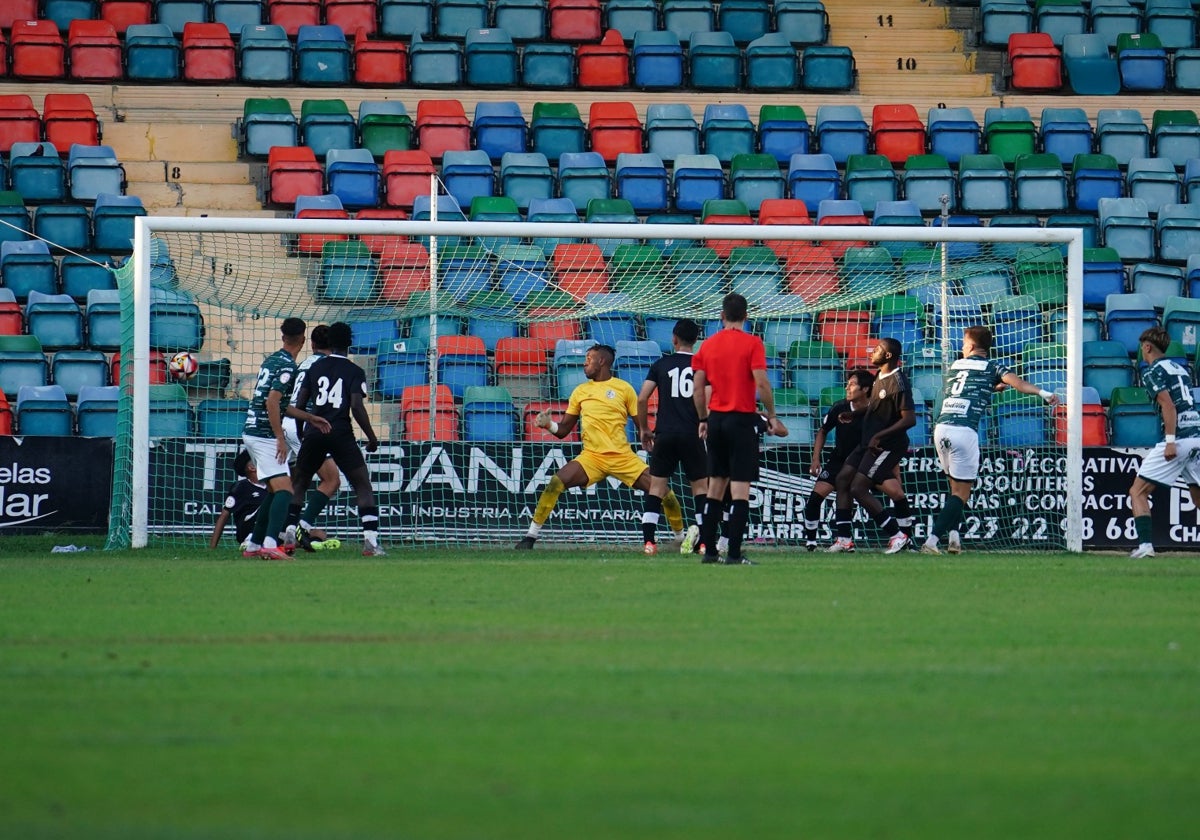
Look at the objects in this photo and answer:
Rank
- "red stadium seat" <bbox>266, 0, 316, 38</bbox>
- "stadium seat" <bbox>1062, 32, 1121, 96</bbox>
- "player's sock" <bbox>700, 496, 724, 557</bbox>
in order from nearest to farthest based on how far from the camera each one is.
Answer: "player's sock" <bbox>700, 496, 724, 557</bbox> < "red stadium seat" <bbox>266, 0, 316, 38</bbox> < "stadium seat" <bbox>1062, 32, 1121, 96</bbox>

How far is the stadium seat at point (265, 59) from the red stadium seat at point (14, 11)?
339 cm

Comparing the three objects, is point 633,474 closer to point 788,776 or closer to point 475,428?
point 475,428

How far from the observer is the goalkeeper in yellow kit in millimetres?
14289

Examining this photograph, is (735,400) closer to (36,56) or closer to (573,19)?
(573,19)

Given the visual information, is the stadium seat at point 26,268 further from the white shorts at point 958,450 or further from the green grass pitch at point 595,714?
the white shorts at point 958,450

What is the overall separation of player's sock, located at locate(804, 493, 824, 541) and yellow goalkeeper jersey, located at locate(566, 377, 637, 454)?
213cm

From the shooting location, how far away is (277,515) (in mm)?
12664

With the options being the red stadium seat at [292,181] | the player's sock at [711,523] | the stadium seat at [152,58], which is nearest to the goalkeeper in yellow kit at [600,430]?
the player's sock at [711,523]

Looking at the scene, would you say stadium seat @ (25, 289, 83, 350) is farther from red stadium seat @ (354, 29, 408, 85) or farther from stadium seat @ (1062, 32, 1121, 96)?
stadium seat @ (1062, 32, 1121, 96)

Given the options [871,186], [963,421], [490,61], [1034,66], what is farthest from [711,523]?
[1034,66]

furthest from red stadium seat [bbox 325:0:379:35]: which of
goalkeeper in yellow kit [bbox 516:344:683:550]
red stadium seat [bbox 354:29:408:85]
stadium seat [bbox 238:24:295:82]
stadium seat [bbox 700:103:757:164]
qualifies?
goalkeeper in yellow kit [bbox 516:344:683:550]

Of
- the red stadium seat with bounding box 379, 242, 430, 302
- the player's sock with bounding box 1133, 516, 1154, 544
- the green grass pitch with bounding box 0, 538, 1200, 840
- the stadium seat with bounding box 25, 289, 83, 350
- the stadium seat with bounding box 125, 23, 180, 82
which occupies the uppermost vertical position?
the stadium seat with bounding box 125, 23, 180, 82

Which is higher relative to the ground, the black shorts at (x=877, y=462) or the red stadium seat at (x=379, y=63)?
the red stadium seat at (x=379, y=63)

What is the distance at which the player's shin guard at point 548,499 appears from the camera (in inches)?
569
